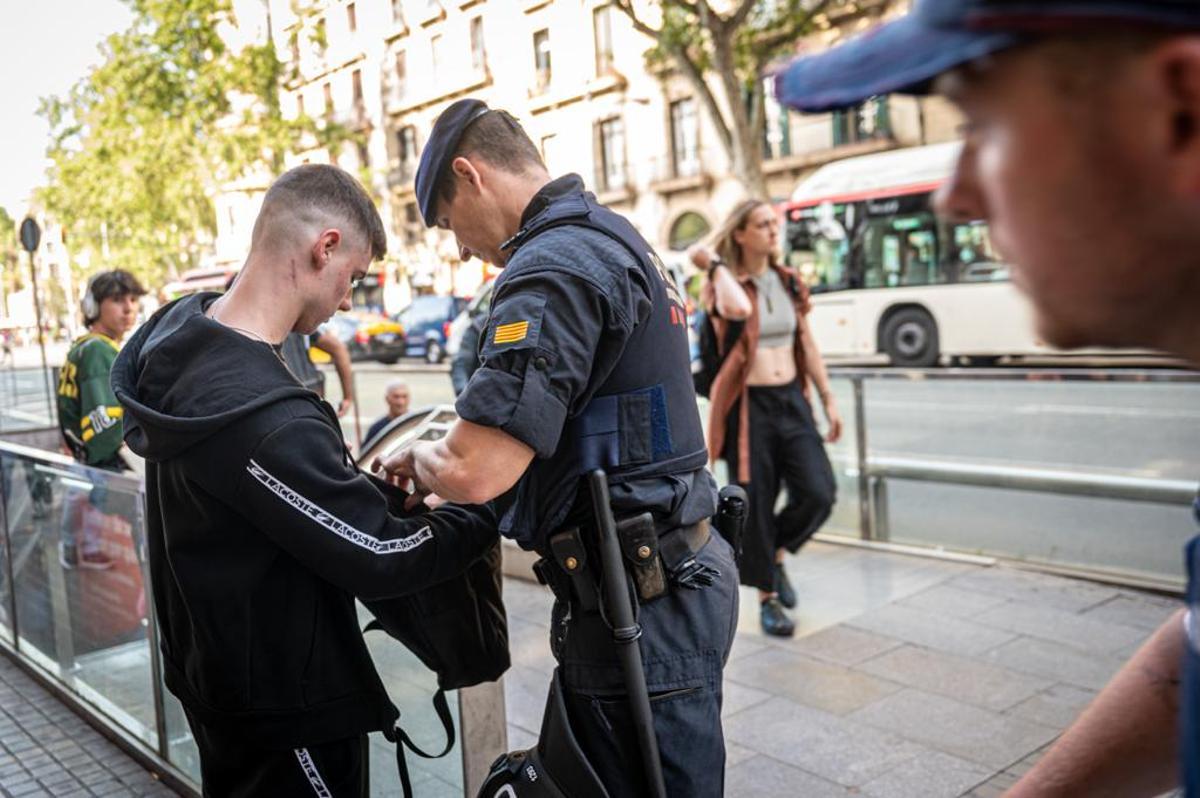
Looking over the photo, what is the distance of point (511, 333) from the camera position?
1.88 meters

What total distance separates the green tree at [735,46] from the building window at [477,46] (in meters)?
18.0

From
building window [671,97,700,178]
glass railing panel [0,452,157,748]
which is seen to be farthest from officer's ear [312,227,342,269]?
building window [671,97,700,178]

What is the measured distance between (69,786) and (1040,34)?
438cm

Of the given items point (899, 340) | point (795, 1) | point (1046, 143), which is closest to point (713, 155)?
point (795, 1)

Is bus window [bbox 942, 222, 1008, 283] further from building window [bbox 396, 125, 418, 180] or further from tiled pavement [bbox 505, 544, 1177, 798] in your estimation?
building window [bbox 396, 125, 418, 180]

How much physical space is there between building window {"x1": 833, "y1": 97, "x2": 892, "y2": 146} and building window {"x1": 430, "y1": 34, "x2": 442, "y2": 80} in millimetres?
18167

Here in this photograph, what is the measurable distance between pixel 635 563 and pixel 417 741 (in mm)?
1415

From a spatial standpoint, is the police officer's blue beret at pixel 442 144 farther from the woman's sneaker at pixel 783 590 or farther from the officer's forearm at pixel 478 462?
the woman's sneaker at pixel 783 590

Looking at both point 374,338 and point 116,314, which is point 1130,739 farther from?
point 374,338

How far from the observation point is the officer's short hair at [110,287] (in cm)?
576

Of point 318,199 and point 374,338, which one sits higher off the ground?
point 318,199

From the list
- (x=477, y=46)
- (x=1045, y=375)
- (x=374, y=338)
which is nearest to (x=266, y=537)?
(x=1045, y=375)

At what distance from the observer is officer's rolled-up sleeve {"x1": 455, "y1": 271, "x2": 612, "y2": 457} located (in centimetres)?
185

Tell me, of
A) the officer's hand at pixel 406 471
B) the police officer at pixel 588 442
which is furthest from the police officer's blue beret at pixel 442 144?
the officer's hand at pixel 406 471
